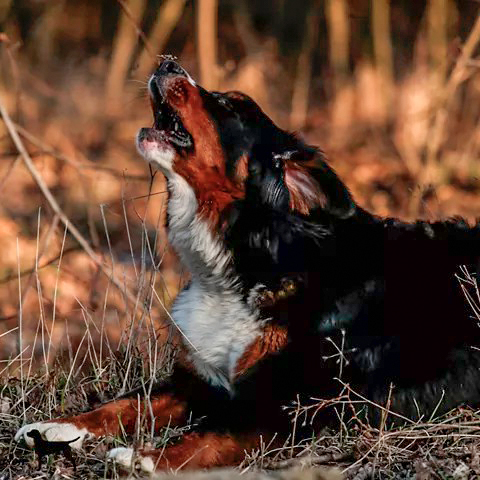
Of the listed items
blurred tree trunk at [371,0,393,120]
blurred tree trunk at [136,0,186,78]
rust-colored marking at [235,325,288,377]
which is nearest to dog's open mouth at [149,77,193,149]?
rust-colored marking at [235,325,288,377]

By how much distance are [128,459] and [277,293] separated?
3.12 ft

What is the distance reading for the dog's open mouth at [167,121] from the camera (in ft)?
14.9

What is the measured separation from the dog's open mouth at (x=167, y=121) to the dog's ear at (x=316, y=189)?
18.3 inches

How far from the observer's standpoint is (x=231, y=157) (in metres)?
4.60

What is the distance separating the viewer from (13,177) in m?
12.7

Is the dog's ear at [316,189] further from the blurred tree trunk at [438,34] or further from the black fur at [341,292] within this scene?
the blurred tree trunk at [438,34]

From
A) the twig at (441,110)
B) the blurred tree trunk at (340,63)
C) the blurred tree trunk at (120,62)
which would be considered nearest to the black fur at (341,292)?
the twig at (441,110)

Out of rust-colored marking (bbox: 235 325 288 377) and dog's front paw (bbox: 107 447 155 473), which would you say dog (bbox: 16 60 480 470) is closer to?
rust-colored marking (bbox: 235 325 288 377)

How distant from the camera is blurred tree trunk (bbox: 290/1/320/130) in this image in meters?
13.8

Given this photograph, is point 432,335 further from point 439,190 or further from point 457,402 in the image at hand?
point 439,190

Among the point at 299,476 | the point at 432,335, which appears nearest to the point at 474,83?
the point at 432,335

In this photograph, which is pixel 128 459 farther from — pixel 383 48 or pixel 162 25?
pixel 383 48

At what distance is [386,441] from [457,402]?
0.48 m

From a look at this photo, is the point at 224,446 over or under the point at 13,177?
over
